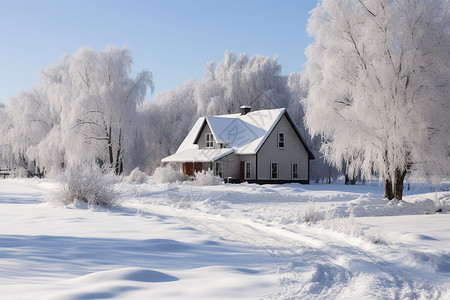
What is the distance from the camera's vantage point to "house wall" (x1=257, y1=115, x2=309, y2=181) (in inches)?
1435

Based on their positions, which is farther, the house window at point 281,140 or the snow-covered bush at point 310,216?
the house window at point 281,140

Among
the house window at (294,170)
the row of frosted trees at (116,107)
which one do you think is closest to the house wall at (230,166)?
the house window at (294,170)

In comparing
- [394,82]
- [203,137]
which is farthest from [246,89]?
[394,82]

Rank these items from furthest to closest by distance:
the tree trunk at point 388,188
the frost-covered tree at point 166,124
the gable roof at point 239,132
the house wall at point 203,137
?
the frost-covered tree at point 166,124 → the house wall at point 203,137 → the gable roof at point 239,132 → the tree trunk at point 388,188

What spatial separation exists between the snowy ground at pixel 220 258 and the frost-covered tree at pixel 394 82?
6.78 m

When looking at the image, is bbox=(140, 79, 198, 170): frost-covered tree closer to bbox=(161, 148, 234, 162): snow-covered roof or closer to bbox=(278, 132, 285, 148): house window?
bbox=(161, 148, 234, 162): snow-covered roof

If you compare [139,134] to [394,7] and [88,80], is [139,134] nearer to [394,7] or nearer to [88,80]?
[88,80]

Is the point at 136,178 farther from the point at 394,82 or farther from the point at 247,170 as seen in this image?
the point at 394,82

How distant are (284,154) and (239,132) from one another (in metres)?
4.29

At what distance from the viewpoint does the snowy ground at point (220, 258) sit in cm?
561

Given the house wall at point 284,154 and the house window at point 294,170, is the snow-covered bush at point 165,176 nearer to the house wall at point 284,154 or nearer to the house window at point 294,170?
the house wall at point 284,154

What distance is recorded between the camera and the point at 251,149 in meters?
35.2

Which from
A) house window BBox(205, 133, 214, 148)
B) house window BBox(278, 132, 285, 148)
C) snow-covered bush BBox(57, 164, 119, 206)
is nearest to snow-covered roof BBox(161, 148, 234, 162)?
house window BBox(205, 133, 214, 148)

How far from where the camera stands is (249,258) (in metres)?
7.84
